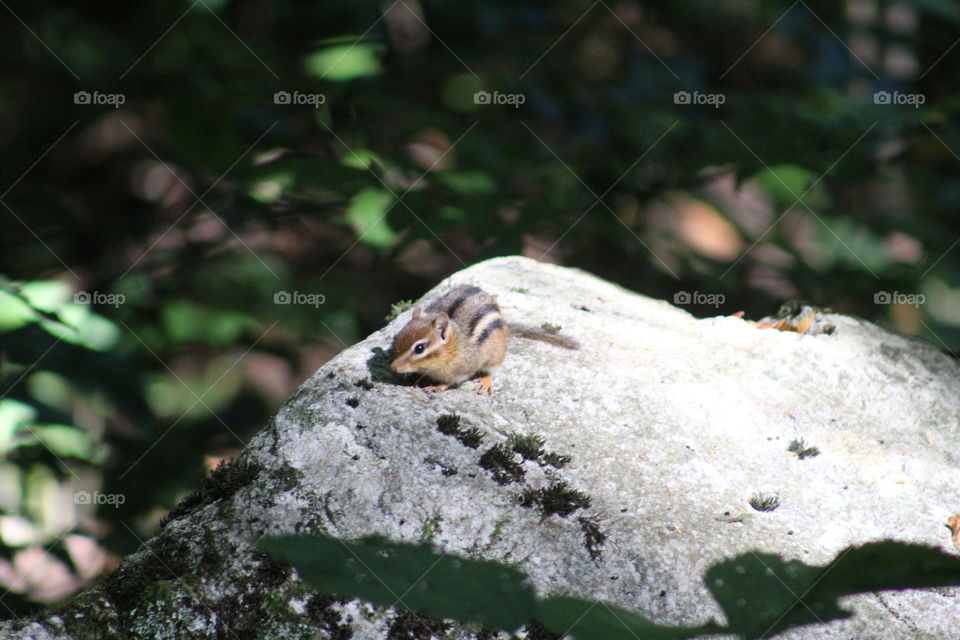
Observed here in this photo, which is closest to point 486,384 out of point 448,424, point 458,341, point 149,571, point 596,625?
point 458,341

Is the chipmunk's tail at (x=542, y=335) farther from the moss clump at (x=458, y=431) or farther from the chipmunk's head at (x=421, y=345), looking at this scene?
the moss clump at (x=458, y=431)

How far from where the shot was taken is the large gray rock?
2402 millimetres

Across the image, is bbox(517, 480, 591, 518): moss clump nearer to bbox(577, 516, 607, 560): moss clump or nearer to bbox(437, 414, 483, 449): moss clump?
bbox(577, 516, 607, 560): moss clump

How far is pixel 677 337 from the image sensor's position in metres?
4.14

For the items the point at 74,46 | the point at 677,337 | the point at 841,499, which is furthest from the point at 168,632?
the point at 677,337

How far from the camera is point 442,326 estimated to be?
3602 millimetres

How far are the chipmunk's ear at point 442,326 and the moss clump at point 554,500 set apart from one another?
0.94 metres

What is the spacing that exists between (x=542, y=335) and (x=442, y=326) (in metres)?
0.54

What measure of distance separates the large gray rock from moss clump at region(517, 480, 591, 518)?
2 cm

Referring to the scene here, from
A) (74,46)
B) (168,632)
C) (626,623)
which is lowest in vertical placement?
(168,632)

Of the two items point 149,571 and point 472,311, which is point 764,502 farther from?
point 149,571

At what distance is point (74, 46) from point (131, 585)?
A: 6.37ft

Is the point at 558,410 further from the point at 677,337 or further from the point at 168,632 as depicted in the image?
the point at 168,632

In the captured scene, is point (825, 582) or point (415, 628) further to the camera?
point (415, 628)
